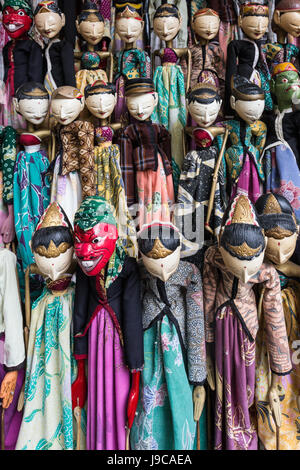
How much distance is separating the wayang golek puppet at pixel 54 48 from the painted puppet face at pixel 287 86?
948 millimetres

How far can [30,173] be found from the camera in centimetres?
159

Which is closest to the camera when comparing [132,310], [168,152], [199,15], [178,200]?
[132,310]

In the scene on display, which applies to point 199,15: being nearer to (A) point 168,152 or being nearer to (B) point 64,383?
(A) point 168,152

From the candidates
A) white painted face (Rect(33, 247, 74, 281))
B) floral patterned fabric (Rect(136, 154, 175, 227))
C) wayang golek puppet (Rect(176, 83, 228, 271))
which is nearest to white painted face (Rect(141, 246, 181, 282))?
white painted face (Rect(33, 247, 74, 281))

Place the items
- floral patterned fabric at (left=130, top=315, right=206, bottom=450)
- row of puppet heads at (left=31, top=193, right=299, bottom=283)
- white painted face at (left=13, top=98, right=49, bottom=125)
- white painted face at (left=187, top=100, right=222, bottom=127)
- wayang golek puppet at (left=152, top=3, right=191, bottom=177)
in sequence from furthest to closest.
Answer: wayang golek puppet at (left=152, top=3, right=191, bottom=177), white painted face at (left=13, top=98, right=49, bottom=125), white painted face at (left=187, top=100, right=222, bottom=127), floral patterned fabric at (left=130, top=315, right=206, bottom=450), row of puppet heads at (left=31, top=193, right=299, bottom=283)

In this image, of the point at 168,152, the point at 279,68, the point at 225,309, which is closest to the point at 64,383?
the point at 225,309

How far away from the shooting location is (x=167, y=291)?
123 cm

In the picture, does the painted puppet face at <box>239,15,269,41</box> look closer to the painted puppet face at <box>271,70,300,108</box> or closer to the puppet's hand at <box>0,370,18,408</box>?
the painted puppet face at <box>271,70,300,108</box>

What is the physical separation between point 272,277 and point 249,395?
0.41 metres

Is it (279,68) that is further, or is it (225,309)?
(279,68)

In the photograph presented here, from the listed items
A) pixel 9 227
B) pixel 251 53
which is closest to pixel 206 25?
pixel 251 53

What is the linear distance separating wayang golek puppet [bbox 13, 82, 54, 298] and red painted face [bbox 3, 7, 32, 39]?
1.49ft

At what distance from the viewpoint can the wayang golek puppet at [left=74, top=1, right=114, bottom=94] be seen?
1731mm

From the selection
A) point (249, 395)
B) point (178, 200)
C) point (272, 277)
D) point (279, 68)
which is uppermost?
point (279, 68)
